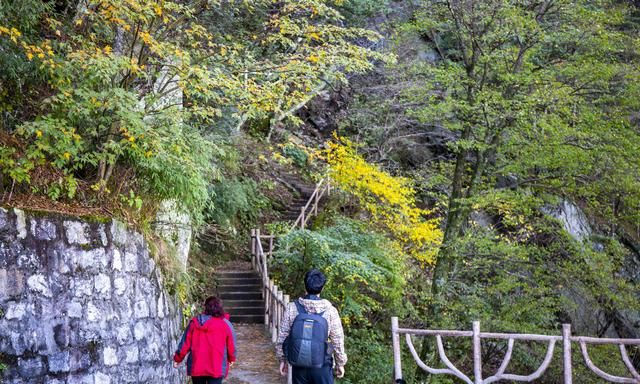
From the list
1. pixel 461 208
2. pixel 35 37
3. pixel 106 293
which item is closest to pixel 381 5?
pixel 461 208

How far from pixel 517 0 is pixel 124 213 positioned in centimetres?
884

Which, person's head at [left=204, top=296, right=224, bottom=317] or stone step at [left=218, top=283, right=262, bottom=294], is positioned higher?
person's head at [left=204, top=296, right=224, bottom=317]

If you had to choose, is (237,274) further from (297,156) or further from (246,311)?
(297,156)

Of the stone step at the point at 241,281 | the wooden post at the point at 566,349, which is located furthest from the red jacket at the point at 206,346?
the stone step at the point at 241,281

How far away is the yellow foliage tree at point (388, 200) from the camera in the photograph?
1464cm

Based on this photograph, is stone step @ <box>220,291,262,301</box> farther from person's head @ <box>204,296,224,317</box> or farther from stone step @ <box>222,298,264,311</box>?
person's head @ <box>204,296,224,317</box>

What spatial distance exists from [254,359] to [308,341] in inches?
254

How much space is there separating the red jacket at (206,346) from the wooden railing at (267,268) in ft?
11.5

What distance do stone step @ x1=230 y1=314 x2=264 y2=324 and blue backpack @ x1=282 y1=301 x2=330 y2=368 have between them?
10070 millimetres

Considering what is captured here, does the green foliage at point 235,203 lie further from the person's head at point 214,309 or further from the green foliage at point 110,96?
the person's head at point 214,309

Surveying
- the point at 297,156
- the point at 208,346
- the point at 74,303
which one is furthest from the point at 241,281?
the point at 208,346

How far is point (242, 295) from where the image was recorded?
15.8m

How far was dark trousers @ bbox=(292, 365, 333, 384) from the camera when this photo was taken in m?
4.90

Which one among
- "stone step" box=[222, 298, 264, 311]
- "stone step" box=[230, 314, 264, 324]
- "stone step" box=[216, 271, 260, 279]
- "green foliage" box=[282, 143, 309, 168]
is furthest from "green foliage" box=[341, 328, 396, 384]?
"green foliage" box=[282, 143, 309, 168]
